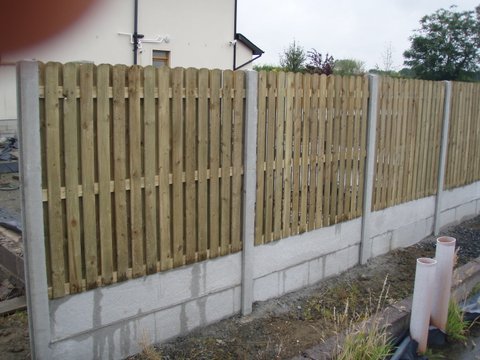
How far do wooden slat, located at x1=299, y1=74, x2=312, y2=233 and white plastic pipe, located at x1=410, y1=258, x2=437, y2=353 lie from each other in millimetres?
1265

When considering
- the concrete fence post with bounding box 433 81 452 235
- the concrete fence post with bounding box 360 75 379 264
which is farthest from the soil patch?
the concrete fence post with bounding box 433 81 452 235

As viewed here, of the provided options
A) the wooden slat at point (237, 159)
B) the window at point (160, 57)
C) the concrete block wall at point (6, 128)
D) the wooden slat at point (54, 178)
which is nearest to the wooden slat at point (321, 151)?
the wooden slat at point (237, 159)

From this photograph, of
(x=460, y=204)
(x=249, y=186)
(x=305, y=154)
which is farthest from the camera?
(x=460, y=204)

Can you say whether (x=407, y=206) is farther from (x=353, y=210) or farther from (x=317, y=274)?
(x=317, y=274)

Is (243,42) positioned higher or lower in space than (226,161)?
higher

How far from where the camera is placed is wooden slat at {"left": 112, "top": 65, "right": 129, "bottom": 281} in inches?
128

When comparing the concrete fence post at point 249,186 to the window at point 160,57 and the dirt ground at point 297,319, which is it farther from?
the window at point 160,57

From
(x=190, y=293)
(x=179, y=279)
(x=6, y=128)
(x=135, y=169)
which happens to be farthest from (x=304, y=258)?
(x=6, y=128)

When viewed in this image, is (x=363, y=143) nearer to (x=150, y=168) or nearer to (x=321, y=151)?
(x=321, y=151)

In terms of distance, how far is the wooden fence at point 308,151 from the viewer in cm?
435

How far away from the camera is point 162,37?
15.3 meters

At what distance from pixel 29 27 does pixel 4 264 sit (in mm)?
2784

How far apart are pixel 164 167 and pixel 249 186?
88cm

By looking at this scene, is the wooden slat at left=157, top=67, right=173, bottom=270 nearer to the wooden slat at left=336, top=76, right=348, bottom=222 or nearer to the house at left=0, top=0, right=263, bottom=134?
the wooden slat at left=336, top=76, right=348, bottom=222
